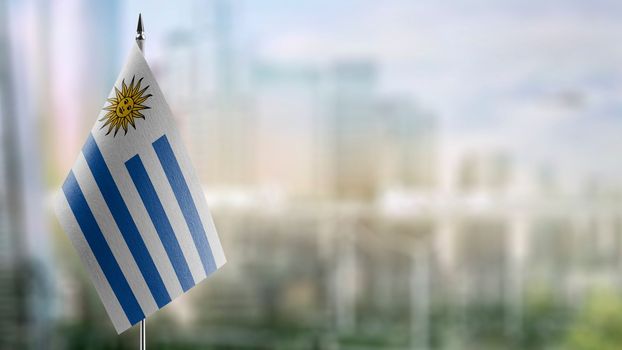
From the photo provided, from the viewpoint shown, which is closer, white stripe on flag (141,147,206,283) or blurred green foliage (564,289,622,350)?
white stripe on flag (141,147,206,283)

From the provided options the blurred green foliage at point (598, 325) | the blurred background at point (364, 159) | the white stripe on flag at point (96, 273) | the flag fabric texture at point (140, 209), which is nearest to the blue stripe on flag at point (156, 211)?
the flag fabric texture at point (140, 209)

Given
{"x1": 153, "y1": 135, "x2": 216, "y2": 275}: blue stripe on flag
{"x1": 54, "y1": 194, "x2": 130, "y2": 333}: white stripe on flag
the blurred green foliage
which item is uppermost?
{"x1": 153, "y1": 135, "x2": 216, "y2": 275}: blue stripe on flag

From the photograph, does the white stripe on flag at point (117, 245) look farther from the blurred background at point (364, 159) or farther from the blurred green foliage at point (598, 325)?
the blurred green foliage at point (598, 325)

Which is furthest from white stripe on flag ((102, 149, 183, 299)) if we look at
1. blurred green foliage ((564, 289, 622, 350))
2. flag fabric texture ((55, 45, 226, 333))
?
blurred green foliage ((564, 289, 622, 350))

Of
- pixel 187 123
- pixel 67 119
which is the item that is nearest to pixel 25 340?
pixel 67 119

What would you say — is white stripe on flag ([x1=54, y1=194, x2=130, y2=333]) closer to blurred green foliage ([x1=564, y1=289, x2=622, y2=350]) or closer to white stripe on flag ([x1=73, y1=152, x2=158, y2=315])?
white stripe on flag ([x1=73, y1=152, x2=158, y2=315])

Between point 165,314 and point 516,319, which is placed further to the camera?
point 165,314

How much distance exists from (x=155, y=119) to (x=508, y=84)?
6.90 feet

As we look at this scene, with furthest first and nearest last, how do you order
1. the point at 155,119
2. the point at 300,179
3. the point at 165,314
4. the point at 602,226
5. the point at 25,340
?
1. the point at 25,340
2. the point at 165,314
3. the point at 300,179
4. the point at 602,226
5. the point at 155,119

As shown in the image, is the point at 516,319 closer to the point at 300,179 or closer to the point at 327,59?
the point at 300,179

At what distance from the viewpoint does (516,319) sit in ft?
11.1

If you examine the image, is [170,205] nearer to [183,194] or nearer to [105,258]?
[183,194]

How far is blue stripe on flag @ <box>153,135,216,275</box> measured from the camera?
1392 mm

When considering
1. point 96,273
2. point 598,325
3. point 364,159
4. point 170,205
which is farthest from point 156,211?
point 598,325
